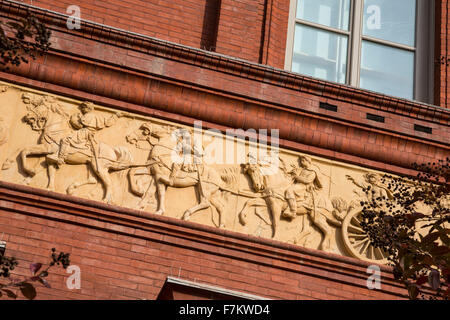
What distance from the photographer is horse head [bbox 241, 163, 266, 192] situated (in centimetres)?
880

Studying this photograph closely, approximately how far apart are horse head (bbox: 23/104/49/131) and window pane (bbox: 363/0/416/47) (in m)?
4.12

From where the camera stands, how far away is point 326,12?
1069 centimetres

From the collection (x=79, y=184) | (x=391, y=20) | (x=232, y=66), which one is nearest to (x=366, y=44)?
(x=391, y=20)

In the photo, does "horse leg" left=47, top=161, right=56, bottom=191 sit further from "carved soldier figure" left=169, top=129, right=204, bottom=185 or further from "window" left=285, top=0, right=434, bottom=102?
"window" left=285, top=0, right=434, bottom=102

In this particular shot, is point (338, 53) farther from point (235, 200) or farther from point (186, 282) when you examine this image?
point (186, 282)

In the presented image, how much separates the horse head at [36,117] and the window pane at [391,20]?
4.12 meters

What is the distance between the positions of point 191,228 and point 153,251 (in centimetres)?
43

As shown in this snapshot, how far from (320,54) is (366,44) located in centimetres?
63

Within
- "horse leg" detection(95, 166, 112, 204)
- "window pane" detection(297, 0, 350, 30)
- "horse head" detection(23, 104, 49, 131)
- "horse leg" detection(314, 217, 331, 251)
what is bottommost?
"horse leg" detection(314, 217, 331, 251)

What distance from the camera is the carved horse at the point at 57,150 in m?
8.41

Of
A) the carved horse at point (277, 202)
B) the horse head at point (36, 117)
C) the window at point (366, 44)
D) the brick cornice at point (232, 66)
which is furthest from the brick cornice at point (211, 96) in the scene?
the window at point (366, 44)

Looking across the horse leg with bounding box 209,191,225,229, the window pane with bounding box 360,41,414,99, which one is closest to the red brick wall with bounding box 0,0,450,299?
the horse leg with bounding box 209,191,225,229

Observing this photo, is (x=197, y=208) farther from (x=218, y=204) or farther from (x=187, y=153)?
(x=187, y=153)

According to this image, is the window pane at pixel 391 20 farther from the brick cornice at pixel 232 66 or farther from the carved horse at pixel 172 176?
the carved horse at pixel 172 176
